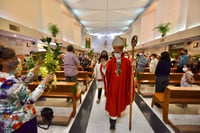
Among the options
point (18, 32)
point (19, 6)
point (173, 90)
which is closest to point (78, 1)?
point (19, 6)

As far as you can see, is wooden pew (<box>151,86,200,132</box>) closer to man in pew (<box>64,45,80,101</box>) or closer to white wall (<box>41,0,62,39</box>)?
man in pew (<box>64,45,80,101</box>)

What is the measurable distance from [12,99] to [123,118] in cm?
225

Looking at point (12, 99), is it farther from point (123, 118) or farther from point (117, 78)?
point (123, 118)

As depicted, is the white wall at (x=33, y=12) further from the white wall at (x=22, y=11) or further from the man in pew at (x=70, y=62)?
the man in pew at (x=70, y=62)

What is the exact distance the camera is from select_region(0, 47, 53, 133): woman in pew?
0.75 meters

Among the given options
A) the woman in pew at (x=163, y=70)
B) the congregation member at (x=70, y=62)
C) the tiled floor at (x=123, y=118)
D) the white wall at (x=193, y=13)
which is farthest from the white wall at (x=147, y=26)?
the congregation member at (x=70, y=62)

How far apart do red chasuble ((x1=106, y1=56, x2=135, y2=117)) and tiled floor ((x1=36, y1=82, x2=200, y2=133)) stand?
0.52 meters

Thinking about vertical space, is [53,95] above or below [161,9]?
below

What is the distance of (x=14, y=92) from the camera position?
2.52 ft

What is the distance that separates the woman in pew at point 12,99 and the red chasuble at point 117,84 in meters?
1.21

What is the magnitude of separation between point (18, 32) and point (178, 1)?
942 centimetres

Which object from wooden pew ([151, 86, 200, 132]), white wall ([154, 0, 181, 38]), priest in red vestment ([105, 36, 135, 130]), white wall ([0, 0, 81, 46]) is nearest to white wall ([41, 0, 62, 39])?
white wall ([0, 0, 81, 46])

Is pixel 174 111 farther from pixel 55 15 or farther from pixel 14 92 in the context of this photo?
pixel 55 15

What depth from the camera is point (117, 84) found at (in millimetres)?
1822
